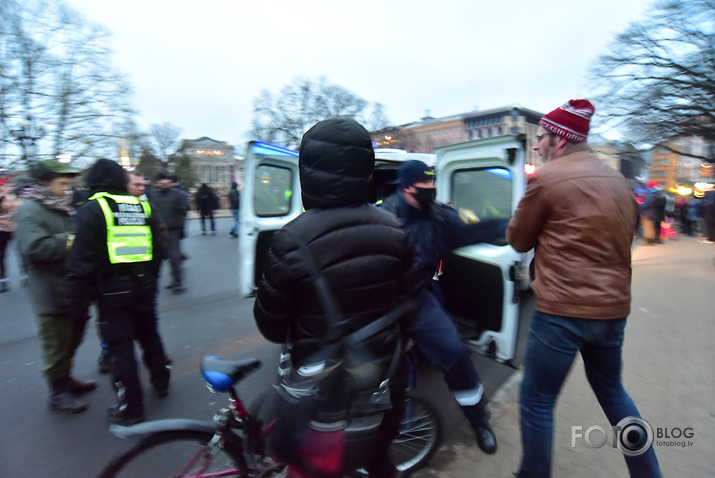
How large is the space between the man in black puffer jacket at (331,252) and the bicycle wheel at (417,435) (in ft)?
3.77

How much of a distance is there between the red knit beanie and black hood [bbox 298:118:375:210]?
1064mm

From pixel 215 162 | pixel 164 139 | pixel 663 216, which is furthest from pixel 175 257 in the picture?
pixel 215 162

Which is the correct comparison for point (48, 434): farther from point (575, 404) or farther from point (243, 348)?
point (575, 404)

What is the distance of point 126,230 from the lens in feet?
9.04

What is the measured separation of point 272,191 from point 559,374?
3706mm

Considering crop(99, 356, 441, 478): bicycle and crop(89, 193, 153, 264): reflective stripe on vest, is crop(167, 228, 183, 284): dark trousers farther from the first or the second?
crop(99, 356, 441, 478): bicycle

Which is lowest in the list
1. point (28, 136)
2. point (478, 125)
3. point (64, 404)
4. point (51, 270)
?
point (64, 404)

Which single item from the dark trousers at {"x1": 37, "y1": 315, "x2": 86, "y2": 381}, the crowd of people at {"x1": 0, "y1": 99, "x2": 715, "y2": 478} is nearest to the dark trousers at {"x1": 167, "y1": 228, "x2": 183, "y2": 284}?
the crowd of people at {"x1": 0, "y1": 99, "x2": 715, "y2": 478}

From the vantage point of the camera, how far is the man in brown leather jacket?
1791 millimetres

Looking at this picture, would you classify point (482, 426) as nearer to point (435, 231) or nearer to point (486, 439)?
point (486, 439)

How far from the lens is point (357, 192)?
148 centimetres

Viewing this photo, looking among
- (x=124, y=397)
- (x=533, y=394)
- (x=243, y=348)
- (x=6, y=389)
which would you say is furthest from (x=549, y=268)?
(x=6, y=389)

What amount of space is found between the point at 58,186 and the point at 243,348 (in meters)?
2.40

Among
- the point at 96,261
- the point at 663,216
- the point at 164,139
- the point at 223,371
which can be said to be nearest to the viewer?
the point at 223,371
